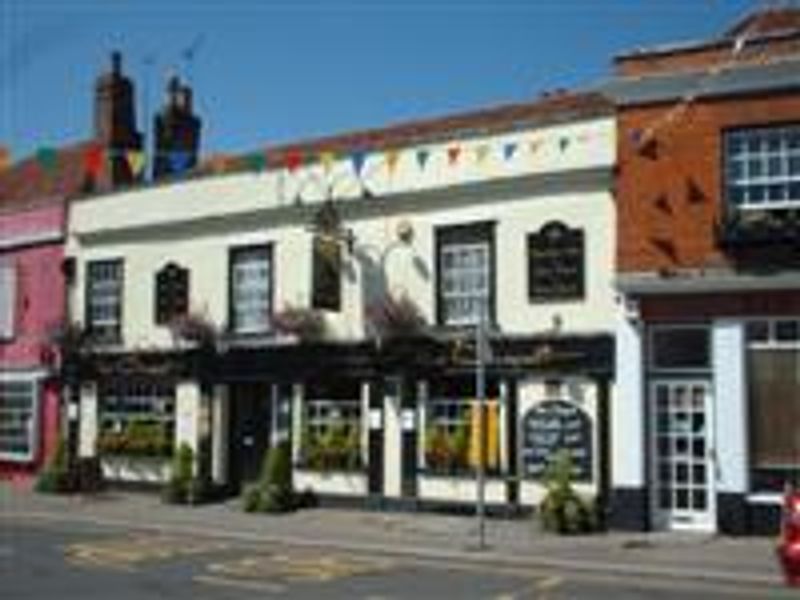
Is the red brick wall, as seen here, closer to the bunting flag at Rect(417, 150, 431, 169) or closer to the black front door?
the bunting flag at Rect(417, 150, 431, 169)

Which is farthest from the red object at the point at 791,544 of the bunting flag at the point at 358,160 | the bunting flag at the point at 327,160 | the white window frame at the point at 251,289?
the white window frame at the point at 251,289

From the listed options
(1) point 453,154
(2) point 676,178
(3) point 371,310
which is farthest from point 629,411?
(1) point 453,154

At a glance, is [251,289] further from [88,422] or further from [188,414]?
[88,422]

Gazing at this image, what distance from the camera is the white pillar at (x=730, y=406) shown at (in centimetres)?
2100

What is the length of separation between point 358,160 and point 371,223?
1.22 metres

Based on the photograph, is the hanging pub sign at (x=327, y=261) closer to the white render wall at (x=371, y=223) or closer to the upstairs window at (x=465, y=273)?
the white render wall at (x=371, y=223)

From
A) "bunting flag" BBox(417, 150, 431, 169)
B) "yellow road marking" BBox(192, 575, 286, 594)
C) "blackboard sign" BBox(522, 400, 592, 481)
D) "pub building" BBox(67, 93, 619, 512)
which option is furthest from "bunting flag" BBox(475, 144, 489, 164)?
"yellow road marking" BBox(192, 575, 286, 594)

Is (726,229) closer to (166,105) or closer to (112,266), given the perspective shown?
(112,266)

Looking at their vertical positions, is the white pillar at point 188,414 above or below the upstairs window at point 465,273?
below

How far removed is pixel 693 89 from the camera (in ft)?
71.1

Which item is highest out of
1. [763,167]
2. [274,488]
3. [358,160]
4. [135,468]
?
[358,160]

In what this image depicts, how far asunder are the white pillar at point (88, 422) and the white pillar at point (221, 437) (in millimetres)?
3825

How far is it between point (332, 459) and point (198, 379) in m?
3.99

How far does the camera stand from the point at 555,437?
23.2 meters
